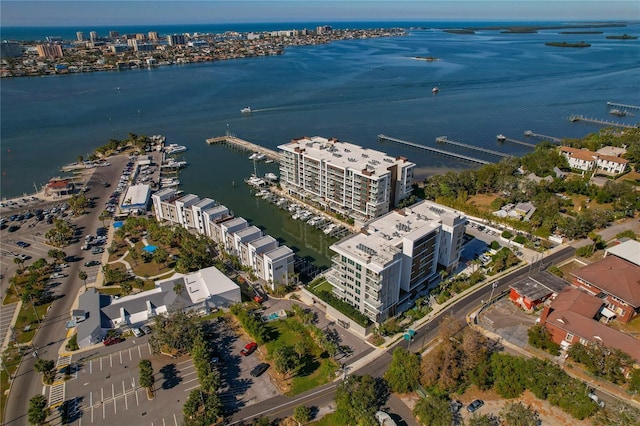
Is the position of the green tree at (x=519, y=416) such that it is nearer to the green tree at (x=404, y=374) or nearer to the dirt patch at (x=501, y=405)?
the dirt patch at (x=501, y=405)

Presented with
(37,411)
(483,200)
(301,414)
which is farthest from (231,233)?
(483,200)

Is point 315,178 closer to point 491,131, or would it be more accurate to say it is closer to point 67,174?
point 67,174

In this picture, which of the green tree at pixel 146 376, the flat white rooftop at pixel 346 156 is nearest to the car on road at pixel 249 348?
the green tree at pixel 146 376

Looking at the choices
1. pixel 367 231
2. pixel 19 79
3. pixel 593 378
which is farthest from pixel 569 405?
pixel 19 79

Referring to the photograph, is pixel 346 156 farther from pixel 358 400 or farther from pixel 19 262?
pixel 19 262

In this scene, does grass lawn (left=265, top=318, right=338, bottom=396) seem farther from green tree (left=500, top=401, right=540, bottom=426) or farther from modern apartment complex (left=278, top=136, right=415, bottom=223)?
modern apartment complex (left=278, top=136, right=415, bottom=223)
